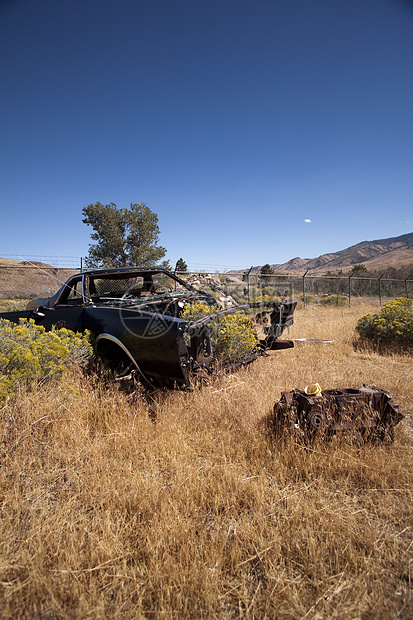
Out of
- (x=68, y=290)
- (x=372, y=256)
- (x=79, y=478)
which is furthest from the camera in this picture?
(x=372, y=256)

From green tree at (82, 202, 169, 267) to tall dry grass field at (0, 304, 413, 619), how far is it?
17139 mm

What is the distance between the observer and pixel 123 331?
3.25 m

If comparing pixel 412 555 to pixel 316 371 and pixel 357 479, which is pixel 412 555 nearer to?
pixel 357 479

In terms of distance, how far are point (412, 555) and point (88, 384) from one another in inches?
123

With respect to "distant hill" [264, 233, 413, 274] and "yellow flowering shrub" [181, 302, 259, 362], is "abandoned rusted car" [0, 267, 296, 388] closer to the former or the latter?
"yellow flowering shrub" [181, 302, 259, 362]

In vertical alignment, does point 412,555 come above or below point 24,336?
below

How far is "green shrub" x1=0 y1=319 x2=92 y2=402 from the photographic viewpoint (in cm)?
287

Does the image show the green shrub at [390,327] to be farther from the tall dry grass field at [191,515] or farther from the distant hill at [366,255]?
the distant hill at [366,255]

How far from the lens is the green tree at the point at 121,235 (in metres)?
19.2

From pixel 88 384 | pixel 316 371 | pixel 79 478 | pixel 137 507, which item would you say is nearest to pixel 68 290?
pixel 88 384

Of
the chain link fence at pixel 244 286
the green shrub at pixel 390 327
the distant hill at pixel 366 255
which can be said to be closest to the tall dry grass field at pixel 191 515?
the green shrub at pixel 390 327

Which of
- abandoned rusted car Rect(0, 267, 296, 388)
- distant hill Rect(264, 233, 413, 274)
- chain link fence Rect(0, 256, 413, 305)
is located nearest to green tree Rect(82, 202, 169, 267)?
chain link fence Rect(0, 256, 413, 305)

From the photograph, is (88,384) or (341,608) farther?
(88,384)

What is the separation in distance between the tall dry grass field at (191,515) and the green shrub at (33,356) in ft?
0.73
